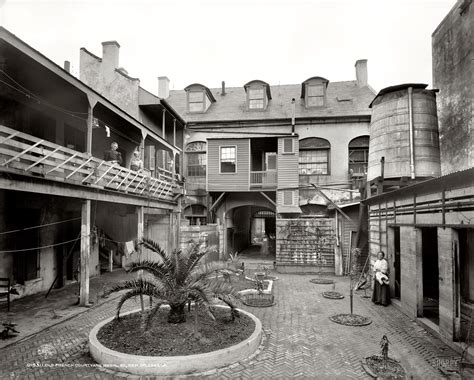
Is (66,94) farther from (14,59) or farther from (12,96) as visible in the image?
(14,59)

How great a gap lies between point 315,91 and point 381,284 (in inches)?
636

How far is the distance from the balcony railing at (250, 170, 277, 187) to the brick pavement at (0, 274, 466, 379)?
435 inches

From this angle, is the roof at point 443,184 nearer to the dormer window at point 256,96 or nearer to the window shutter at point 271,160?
the window shutter at point 271,160

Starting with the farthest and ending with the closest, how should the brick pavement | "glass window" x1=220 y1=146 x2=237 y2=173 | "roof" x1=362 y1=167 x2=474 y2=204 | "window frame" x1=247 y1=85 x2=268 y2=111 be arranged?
1. "window frame" x1=247 y1=85 x2=268 y2=111
2. "glass window" x1=220 y1=146 x2=237 y2=173
3. "roof" x1=362 y1=167 x2=474 y2=204
4. the brick pavement

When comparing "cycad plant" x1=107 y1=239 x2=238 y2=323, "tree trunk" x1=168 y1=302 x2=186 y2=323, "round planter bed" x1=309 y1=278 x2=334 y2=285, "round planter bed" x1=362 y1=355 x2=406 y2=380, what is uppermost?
"cycad plant" x1=107 y1=239 x2=238 y2=323

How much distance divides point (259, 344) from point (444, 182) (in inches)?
221

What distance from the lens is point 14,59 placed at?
880 cm

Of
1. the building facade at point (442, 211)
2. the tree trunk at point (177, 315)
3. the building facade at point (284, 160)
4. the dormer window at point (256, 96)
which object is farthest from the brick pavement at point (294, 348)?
the dormer window at point (256, 96)

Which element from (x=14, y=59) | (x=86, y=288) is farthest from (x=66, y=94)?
(x=86, y=288)

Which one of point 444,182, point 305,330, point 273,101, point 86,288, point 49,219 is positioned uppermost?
point 273,101

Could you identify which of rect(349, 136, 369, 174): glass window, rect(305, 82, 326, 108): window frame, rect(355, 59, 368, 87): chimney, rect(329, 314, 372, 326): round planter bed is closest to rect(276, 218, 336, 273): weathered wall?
rect(349, 136, 369, 174): glass window

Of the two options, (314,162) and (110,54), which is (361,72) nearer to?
(314,162)

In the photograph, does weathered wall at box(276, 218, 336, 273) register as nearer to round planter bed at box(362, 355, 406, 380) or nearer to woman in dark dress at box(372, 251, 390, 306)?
woman in dark dress at box(372, 251, 390, 306)

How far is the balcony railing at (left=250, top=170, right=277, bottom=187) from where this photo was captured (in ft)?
67.8
